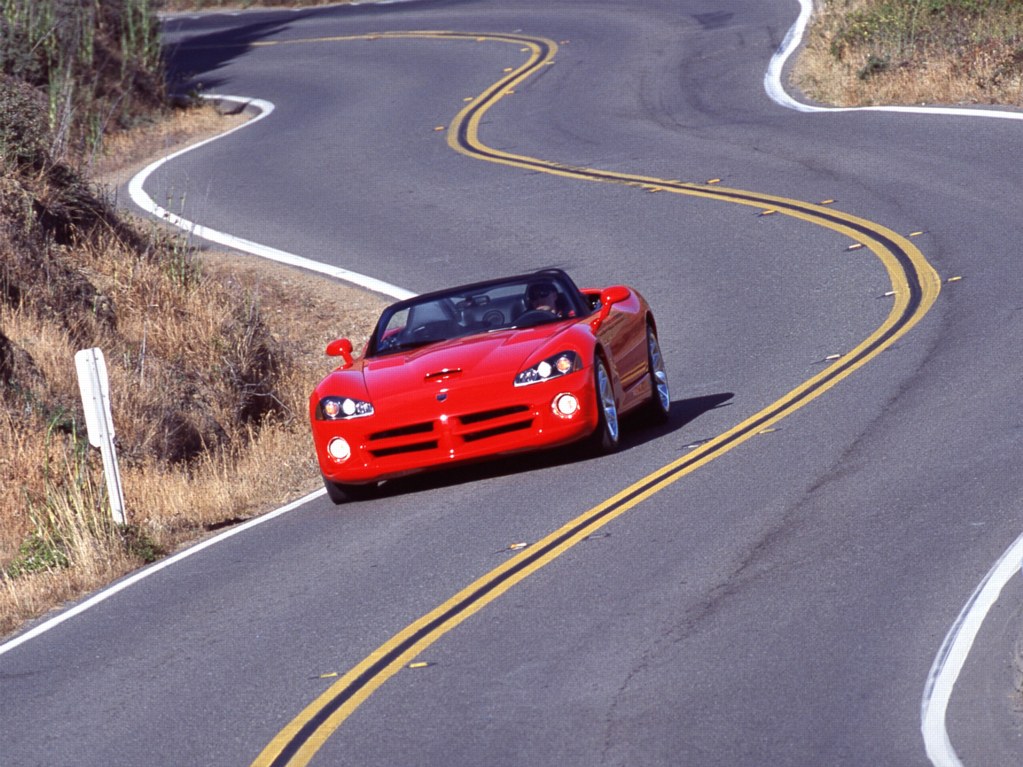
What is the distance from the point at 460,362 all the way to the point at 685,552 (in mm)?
3254

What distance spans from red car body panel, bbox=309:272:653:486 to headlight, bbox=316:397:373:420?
3 cm

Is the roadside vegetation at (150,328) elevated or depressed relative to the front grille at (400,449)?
depressed

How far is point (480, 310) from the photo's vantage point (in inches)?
509

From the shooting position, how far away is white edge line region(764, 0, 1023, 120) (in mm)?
23719

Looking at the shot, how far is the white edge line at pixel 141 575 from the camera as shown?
9.69m

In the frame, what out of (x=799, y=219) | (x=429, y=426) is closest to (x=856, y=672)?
(x=429, y=426)

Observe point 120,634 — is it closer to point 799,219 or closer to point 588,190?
point 799,219

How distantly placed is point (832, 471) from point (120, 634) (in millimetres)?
4139

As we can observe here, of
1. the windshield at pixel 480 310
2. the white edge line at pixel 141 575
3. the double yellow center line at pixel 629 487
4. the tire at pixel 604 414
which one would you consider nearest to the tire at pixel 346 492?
the white edge line at pixel 141 575

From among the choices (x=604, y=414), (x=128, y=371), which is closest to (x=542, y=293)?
(x=604, y=414)

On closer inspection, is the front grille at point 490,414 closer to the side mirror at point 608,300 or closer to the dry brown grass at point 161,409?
the side mirror at point 608,300

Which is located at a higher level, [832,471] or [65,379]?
[832,471]

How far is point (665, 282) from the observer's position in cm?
1895

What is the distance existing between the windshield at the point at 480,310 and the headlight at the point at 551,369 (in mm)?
939
